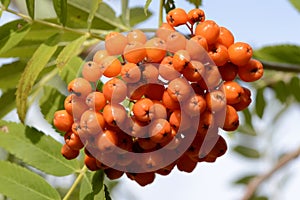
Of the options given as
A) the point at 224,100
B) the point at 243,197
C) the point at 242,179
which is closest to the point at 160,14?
the point at 224,100

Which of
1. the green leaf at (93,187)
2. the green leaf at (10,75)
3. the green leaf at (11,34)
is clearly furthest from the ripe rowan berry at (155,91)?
the green leaf at (10,75)

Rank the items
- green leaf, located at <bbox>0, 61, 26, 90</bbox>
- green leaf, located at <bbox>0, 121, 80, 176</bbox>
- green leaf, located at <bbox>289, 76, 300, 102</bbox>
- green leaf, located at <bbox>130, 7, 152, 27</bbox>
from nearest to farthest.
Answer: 1. green leaf, located at <bbox>0, 121, 80, 176</bbox>
2. green leaf, located at <bbox>0, 61, 26, 90</bbox>
3. green leaf, located at <bbox>130, 7, 152, 27</bbox>
4. green leaf, located at <bbox>289, 76, 300, 102</bbox>

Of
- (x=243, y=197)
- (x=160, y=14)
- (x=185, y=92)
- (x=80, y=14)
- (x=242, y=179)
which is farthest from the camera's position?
(x=242, y=179)

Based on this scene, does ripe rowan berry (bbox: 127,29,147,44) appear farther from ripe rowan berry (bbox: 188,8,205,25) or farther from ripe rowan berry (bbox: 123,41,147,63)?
ripe rowan berry (bbox: 188,8,205,25)

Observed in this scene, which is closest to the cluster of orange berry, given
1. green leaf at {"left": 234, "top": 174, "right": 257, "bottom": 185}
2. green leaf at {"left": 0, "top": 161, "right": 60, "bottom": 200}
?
green leaf at {"left": 0, "top": 161, "right": 60, "bottom": 200}

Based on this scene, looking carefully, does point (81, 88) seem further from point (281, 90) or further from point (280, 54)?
point (281, 90)

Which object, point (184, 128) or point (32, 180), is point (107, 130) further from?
point (32, 180)
